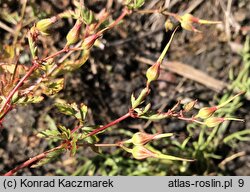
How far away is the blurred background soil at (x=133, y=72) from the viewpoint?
170 centimetres

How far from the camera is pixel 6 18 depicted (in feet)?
5.59

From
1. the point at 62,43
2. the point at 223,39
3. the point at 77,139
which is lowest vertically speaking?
the point at 77,139

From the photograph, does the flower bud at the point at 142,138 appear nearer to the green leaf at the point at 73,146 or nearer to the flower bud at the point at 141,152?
the flower bud at the point at 141,152

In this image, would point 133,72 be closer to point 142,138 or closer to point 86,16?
point 86,16

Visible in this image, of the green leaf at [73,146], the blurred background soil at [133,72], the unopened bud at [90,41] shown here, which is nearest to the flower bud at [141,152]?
the green leaf at [73,146]

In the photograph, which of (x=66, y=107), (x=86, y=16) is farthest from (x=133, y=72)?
(x=66, y=107)

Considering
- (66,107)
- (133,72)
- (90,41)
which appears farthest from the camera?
(133,72)

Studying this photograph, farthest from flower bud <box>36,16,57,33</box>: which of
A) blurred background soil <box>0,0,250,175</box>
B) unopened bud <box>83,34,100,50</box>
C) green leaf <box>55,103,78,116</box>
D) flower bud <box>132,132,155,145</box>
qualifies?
blurred background soil <box>0,0,250,175</box>

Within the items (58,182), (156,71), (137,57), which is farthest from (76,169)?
(156,71)

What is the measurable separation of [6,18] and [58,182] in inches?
29.6

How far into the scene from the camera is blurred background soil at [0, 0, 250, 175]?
170 centimetres

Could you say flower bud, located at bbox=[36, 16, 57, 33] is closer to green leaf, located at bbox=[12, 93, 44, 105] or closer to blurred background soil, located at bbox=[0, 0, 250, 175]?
green leaf, located at bbox=[12, 93, 44, 105]

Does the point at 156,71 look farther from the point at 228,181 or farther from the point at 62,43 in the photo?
the point at 62,43

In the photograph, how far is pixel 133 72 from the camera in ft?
6.03
